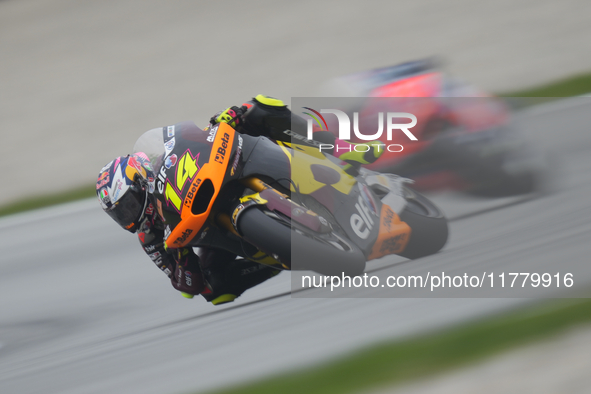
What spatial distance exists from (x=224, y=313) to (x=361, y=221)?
124 centimetres

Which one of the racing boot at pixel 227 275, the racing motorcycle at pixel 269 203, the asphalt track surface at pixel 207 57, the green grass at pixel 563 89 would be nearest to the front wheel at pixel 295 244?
the racing motorcycle at pixel 269 203

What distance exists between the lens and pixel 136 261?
4766mm

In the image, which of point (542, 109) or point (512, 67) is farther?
point (512, 67)

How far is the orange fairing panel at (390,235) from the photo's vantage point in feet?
10.5

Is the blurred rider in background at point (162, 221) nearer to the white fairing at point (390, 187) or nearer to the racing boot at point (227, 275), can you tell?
the racing boot at point (227, 275)

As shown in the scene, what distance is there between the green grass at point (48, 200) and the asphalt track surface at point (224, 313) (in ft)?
4.36

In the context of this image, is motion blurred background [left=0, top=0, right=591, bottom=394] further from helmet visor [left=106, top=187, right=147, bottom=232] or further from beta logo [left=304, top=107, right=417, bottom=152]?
helmet visor [left=106, top=187, right=147, bottom=232]

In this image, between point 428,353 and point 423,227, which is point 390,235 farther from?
point 428,353

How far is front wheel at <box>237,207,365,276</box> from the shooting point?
2.72 meters

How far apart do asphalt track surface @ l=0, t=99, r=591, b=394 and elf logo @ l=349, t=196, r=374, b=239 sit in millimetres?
526

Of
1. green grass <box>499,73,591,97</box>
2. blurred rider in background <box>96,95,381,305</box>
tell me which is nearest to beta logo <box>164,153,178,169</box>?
blurred rider in background <box>96,95,381,305</box>

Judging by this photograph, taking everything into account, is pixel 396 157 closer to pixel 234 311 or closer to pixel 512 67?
pixel 234 311

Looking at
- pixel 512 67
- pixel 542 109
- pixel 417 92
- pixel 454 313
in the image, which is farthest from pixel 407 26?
pixel 454 313

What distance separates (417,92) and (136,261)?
2.51m
